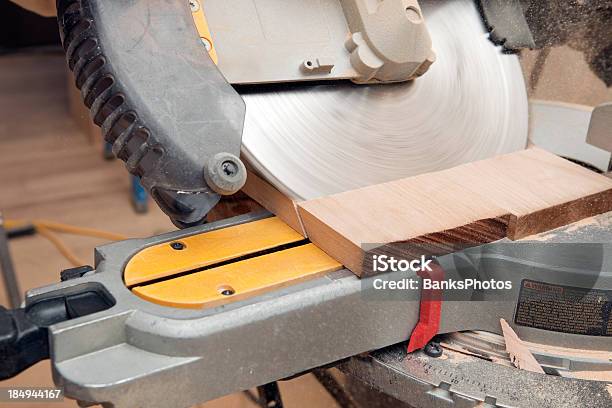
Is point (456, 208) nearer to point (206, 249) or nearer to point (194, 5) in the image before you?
point (206, 249)

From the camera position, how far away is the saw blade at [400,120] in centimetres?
92

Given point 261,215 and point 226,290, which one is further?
point 261,215

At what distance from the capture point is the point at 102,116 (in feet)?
2.70

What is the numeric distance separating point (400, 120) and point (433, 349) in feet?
1.16

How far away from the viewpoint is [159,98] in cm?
80

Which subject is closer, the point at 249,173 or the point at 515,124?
the point at 249,173

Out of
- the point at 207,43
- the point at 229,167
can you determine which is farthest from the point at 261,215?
the point at 207,43

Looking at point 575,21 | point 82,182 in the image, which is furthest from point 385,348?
point 82,182

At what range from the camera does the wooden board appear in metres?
0.79

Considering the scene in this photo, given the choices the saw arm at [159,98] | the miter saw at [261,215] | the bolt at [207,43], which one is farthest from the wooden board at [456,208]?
the bolt at [207,43]

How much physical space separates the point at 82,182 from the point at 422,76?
2.13 metres

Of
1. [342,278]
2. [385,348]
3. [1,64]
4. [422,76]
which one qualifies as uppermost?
[1,64]

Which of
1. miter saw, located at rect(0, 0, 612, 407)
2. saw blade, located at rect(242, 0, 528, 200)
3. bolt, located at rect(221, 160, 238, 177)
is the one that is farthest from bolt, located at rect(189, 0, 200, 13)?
bolt, located at rect(221, 160, 238, 177)

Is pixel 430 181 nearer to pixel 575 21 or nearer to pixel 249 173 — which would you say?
pixel 249 173
